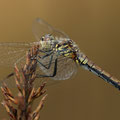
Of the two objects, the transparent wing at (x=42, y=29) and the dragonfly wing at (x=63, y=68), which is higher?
the transparent wing at (x=42, y=29)

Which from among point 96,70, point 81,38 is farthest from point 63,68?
point 81,38

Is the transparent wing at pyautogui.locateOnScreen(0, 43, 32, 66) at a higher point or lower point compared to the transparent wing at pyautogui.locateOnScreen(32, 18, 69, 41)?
lower

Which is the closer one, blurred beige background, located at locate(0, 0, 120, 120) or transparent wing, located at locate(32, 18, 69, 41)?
transparent wing, located at locate(32, 18, 69, 41)

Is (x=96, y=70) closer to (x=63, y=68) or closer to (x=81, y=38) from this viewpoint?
(x=63, y=68)

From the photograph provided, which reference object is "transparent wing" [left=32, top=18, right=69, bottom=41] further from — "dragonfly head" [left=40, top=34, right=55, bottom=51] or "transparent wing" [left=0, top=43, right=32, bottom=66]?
"transparent wing" [left=0, top=43, right=32, bottom=66]

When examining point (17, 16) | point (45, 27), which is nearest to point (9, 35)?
point (17, 16)

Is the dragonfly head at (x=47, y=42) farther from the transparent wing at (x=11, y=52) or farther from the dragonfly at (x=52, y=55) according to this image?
the transparent wing at (x=11, y=52)

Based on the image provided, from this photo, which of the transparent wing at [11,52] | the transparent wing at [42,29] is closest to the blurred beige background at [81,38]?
the transparent wing at [42,29]

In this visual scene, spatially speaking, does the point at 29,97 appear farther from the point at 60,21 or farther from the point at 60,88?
the point at 60,21

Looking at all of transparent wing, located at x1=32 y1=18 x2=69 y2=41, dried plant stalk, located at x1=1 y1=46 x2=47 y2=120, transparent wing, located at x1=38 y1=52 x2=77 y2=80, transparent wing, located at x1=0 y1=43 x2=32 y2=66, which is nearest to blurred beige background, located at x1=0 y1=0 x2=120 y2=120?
transparent wing, located at x1=32 y1=18 x2=69 y2=41
